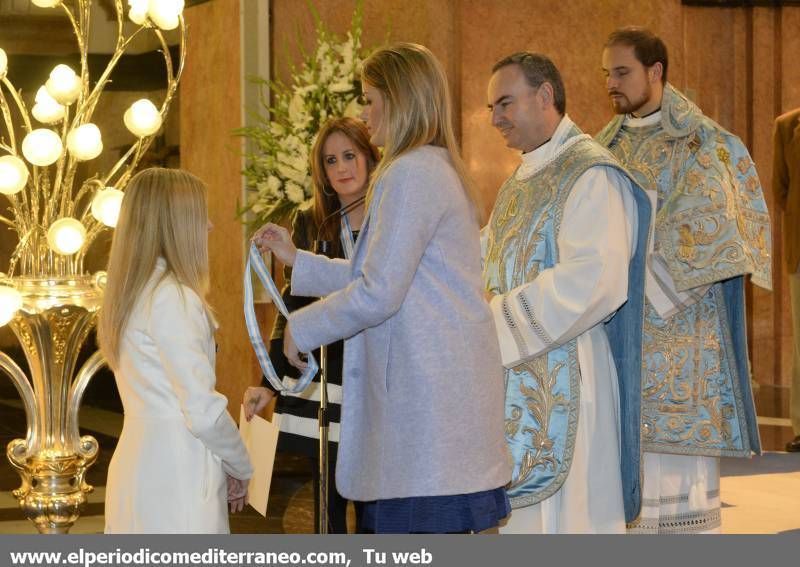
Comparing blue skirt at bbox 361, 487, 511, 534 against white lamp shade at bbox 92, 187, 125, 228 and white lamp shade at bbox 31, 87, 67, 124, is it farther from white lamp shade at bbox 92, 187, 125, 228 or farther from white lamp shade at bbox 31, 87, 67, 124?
white lamp shade at bbox 31, 87, 67, 124

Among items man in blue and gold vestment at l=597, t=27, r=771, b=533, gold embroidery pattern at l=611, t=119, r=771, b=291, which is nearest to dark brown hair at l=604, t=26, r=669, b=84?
man in blue and gold vestment at l=597, t=27, r=771, b=533

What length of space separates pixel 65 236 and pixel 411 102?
1897 millimetres

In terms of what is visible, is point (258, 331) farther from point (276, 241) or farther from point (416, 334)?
point (416, 334)

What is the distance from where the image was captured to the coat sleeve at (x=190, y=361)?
3.32m

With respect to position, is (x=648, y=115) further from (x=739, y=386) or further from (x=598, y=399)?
(x=598, y=399)

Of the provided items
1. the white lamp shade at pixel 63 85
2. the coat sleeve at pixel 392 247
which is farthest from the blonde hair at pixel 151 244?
the white lamp shade at pixel 63 85

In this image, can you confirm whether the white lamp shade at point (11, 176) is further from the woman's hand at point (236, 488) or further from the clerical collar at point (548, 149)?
the clerical collar at point (548, 149)

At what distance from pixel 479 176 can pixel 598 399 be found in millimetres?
4438

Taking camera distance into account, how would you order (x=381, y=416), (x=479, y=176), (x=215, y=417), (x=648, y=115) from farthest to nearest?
(x=479, y=176) < (x=648, y=115) < (x=215, y=417) < (x=381, y=416)

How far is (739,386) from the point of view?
4.79m

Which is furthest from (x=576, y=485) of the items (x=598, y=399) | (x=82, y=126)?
(x=82, y=126)

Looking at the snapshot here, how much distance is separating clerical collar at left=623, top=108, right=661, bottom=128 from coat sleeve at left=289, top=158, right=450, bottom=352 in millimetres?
2104

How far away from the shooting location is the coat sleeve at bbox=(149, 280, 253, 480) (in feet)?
10.9

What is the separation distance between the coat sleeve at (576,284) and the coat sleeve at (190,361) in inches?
37.9
